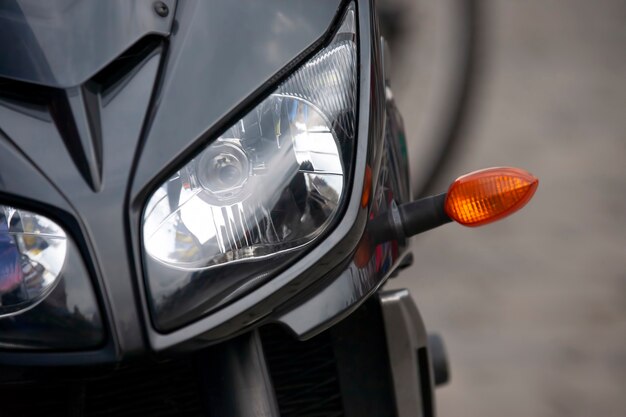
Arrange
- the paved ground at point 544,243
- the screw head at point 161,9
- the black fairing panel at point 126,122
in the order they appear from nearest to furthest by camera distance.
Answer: the black fairing panel at point 126,122
the screw head at point 161,9
the paved ground at point 544,243

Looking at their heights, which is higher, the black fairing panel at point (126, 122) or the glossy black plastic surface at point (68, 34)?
the glossy black plastic surface at point (68, 34)

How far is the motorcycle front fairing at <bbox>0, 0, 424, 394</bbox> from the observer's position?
1096 mm

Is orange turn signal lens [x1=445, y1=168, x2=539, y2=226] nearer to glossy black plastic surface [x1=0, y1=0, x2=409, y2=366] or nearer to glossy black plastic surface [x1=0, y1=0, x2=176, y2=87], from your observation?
glossy black plastic surface [x1=0, y1=0, x2=409, y2=366]

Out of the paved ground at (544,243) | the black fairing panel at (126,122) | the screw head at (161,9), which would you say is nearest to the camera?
the black fairing panel at (126,122)

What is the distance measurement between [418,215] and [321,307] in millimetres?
191

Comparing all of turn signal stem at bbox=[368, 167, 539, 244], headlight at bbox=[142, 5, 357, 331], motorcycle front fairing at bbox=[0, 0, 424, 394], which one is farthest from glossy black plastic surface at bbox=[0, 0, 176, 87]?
turn signal stem at bbox=[368, 167, 539, 244]

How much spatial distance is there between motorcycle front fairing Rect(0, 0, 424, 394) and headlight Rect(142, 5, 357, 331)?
14mm

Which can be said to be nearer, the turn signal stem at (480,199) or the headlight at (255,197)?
the headlight at (255,197)

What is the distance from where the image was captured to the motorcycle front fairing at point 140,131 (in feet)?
3.59

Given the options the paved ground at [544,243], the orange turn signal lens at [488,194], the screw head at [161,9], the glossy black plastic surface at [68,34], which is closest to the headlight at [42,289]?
the glossy black plastic surface at [68,34]

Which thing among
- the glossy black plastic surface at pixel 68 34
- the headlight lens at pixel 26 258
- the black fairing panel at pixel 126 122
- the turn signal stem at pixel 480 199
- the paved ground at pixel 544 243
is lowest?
the paved ground at pixel 544 243

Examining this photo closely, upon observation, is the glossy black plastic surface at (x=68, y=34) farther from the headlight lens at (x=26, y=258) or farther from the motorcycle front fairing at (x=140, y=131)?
the headlight lens at (x=26, y=258)

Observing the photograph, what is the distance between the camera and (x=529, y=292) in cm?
340

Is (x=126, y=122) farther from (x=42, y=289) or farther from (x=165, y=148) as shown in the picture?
(x=42, y=289)
